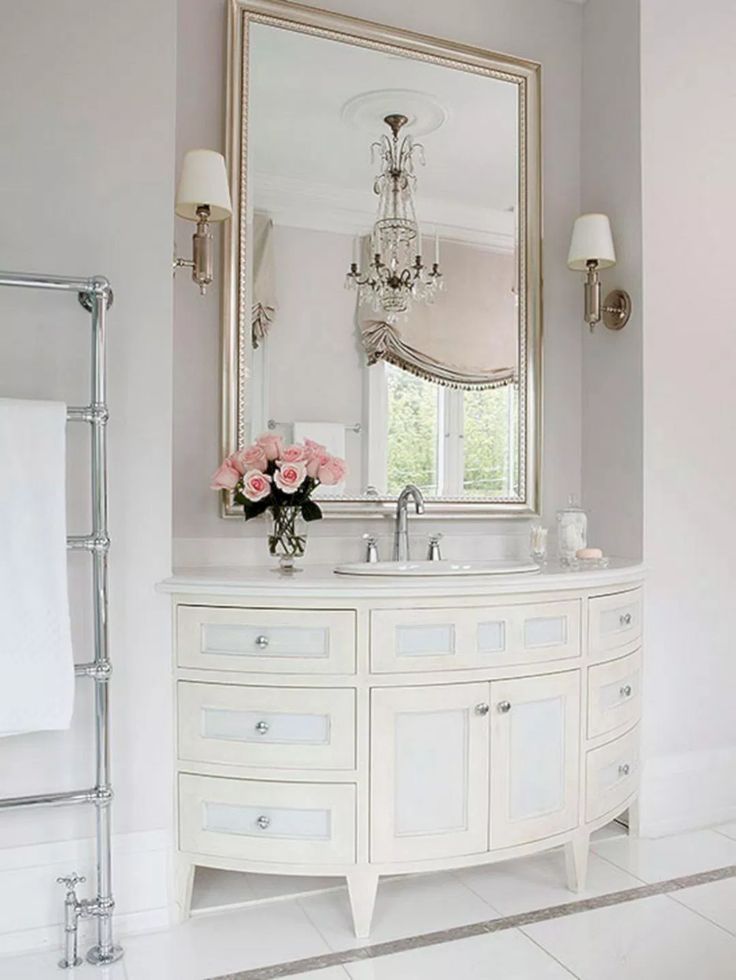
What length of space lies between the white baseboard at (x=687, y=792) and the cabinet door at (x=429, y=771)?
2.79 feet

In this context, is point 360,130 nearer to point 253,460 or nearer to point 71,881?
point 253,460

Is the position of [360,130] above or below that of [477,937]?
above

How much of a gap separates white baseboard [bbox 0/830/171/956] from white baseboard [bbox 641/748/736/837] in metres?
1.49

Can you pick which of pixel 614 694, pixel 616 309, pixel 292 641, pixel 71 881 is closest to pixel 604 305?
pixel 616 309

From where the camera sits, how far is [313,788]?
1961 mm

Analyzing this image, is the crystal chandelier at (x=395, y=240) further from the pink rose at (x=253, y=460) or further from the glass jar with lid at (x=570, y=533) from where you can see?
the glass jar with lid at (x=570, y=533)

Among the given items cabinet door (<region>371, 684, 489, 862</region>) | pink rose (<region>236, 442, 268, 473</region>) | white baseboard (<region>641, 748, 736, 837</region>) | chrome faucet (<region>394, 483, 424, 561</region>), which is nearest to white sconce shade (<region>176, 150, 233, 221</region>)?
pink rose (<region>236, 442, 268, 473</region>)

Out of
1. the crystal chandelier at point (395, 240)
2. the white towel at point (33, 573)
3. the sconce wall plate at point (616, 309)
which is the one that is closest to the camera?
the white towel at point (33, 573)

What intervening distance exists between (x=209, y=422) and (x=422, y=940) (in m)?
1.43

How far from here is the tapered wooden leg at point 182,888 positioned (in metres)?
2.03

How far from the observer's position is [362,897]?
1.98m

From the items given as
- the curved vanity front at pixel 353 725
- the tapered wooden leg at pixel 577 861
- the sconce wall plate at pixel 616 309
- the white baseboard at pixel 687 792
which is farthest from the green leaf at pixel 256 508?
the white baseboard at pixel 687 792

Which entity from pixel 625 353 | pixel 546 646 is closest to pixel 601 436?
pixel 625 353

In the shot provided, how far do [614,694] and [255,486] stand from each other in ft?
3.76
